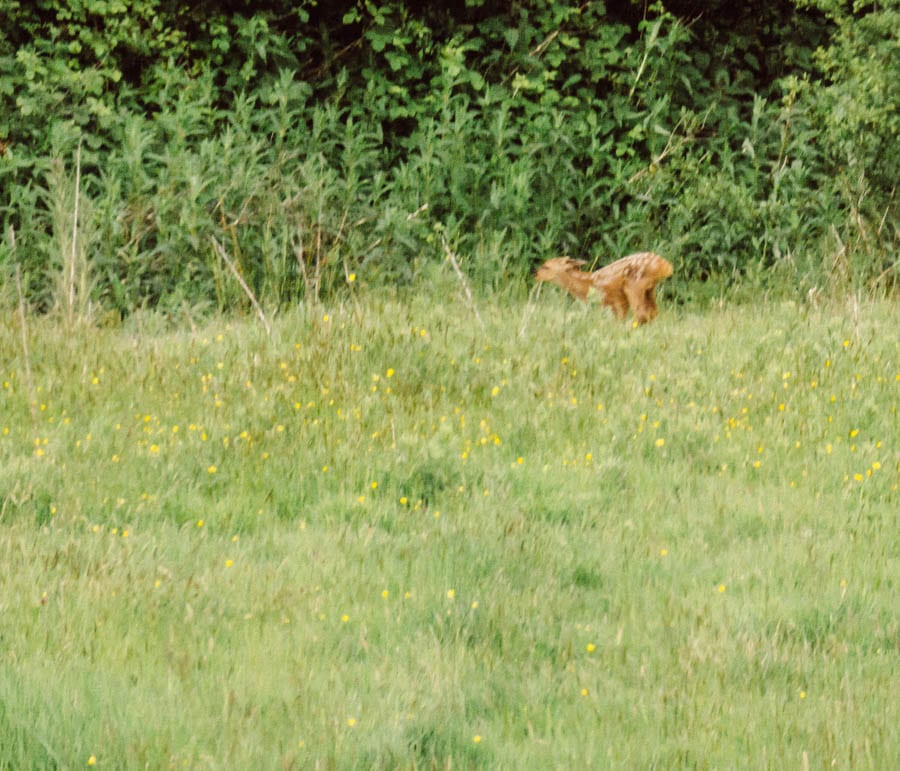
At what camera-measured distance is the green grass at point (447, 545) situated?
3.38 m

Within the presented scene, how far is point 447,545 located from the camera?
15.2 ft

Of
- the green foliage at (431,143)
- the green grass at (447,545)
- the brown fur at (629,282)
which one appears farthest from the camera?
the green foliage at (431,143)

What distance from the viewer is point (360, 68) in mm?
11305

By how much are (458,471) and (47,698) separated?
91.2 inches

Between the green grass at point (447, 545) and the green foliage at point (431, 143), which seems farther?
the green foliage at point (431, 143)

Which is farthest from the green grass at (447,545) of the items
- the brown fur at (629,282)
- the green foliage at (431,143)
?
the green foliage at (431,143)

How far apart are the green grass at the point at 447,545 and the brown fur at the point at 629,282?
745mm

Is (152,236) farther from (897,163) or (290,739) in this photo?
(290,739)

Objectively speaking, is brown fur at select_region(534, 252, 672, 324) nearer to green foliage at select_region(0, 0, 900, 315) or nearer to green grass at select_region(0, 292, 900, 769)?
green grass at select_region(0, 292, 900, 769)

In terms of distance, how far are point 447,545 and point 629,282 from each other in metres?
4.09

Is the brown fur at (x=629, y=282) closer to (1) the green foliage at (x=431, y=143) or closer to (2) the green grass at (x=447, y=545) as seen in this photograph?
(2) the green grass at (x=447, y=545)

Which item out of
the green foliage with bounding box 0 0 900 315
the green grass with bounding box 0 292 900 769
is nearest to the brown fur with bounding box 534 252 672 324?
the green grass with bounding box 0 292 900 769

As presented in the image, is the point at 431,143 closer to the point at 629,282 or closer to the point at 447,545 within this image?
the point at 629,282

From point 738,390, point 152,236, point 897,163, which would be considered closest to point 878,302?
point 897,163
